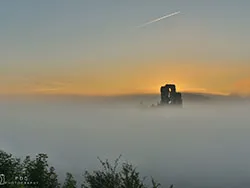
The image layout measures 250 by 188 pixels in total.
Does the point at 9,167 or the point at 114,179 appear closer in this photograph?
the point at 114,179

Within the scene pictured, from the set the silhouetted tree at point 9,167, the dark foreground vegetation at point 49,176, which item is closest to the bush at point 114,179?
the dark foreground vegetation at point 49,176

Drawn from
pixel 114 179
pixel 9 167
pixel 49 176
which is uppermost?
pixel 9 167

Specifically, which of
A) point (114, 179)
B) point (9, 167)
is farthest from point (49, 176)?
point (114, 179)

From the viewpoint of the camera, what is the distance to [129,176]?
37.9 m

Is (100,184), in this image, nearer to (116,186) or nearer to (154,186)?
(116,186)

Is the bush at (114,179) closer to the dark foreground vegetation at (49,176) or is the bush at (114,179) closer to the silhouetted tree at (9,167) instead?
the dark foreground vegetation at (49,176)

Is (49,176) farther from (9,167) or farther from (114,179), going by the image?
(114,179)

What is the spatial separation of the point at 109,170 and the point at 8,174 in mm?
9325

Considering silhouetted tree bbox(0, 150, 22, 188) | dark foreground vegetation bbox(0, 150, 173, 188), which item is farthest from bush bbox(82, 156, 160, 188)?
silhouetted tree bbox(0, 150, 22, 188)

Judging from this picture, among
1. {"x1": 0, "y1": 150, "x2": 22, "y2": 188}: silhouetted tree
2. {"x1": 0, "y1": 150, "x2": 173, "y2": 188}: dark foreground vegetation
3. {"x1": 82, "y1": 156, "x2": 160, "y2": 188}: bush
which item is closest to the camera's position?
{"x1": 0, "y1": 150, "x2": 22, "y2": 188}: silhouetted tree

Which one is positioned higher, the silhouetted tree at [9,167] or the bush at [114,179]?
the silhouetted tree at [9,167]

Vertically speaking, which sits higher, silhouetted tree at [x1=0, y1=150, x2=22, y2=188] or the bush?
silhouetted tree at [x1=0, y1=150, x2=22, y2=188]

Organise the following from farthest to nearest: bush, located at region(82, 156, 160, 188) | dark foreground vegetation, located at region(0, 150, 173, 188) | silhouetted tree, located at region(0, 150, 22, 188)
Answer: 1. bush, located at region(82, 156, 160, 188)
2. dark foreground vegetation, located at region(0, 150, 173, 188)
3. silhouetted tree, located at region(0, 150, 22, 188)

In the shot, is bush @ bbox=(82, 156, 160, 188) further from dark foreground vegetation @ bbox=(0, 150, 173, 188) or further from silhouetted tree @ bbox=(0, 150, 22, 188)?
silhouetted tree @ bbox=(0, 150, 22, 188)
